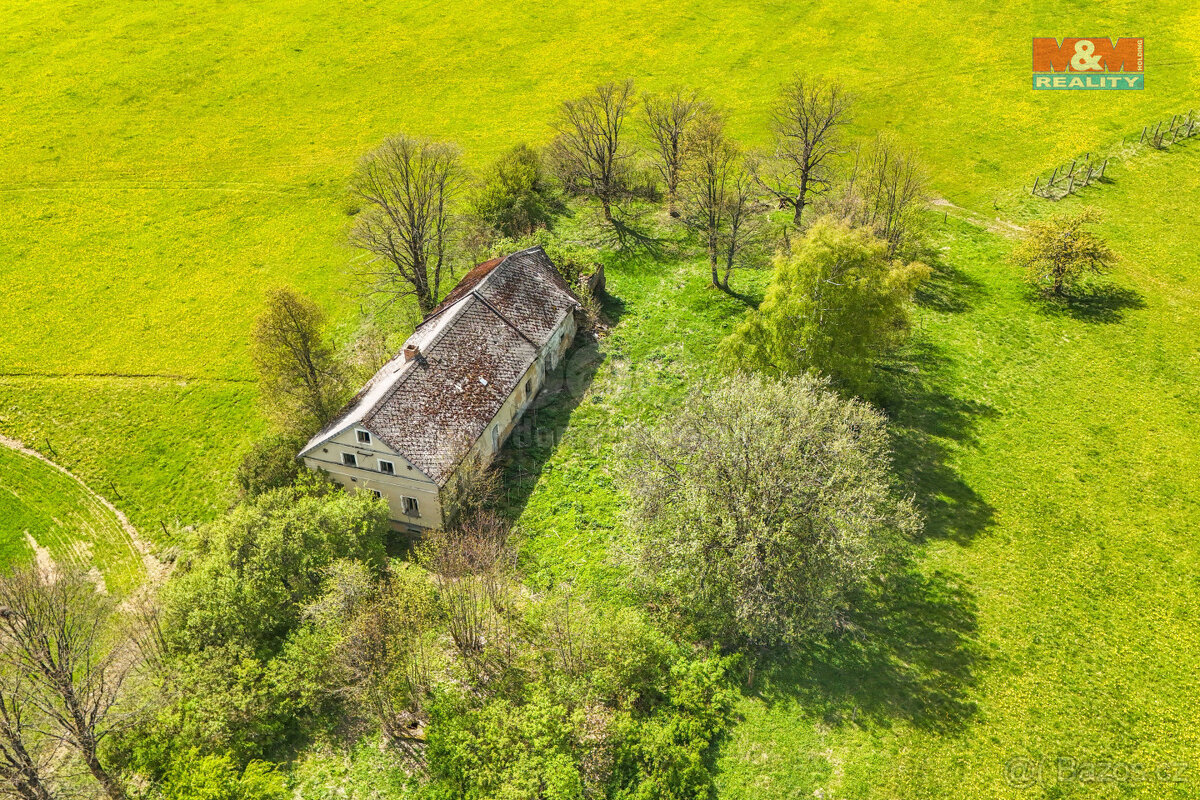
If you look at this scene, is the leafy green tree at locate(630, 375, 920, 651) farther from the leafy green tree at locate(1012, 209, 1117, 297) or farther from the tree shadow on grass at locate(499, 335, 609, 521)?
the leafy green tree at locate(1012, 209, 1117, 297)

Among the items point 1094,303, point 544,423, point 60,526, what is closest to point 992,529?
point 544,423

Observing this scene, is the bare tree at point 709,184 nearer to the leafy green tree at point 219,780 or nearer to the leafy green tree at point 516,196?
the leafy green tree at point 516,196

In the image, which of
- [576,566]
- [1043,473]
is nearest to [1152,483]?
[1043,473]

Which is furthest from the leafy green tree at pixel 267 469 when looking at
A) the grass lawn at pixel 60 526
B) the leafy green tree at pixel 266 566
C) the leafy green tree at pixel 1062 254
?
the leafy green tree at pixel 1062 254

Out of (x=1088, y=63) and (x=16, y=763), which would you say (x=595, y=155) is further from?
(x=1088, y=63)

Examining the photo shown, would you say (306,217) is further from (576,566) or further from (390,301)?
(576,566)

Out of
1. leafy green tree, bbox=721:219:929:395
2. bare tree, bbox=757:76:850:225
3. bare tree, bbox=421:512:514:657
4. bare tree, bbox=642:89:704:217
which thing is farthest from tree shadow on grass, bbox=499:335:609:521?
bare tree, bbox=757:76:850:225
